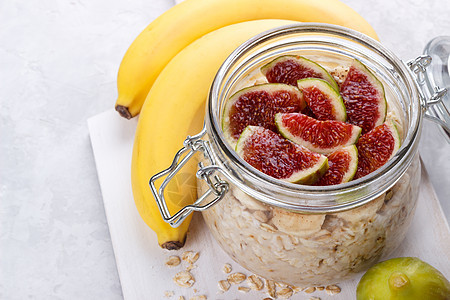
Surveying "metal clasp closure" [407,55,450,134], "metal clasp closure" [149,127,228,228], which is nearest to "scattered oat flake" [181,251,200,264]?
"metal clasp closure" [149,127,228,228]

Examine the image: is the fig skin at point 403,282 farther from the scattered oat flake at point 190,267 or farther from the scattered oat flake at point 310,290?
the scattered oat flake at point 190,267

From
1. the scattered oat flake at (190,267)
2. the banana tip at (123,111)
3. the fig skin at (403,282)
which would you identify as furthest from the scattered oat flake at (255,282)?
the banana tip at (123,111)

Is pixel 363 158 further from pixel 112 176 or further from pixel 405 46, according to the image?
pixel 405 46

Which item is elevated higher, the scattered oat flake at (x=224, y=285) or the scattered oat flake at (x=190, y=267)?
the scattered oat flake at (x=224, y=285)

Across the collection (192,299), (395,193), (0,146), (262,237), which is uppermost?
(395,193)

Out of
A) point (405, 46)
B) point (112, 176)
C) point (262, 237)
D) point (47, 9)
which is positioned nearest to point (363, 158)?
point (262, 237)

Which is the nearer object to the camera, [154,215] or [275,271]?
[275,271]
